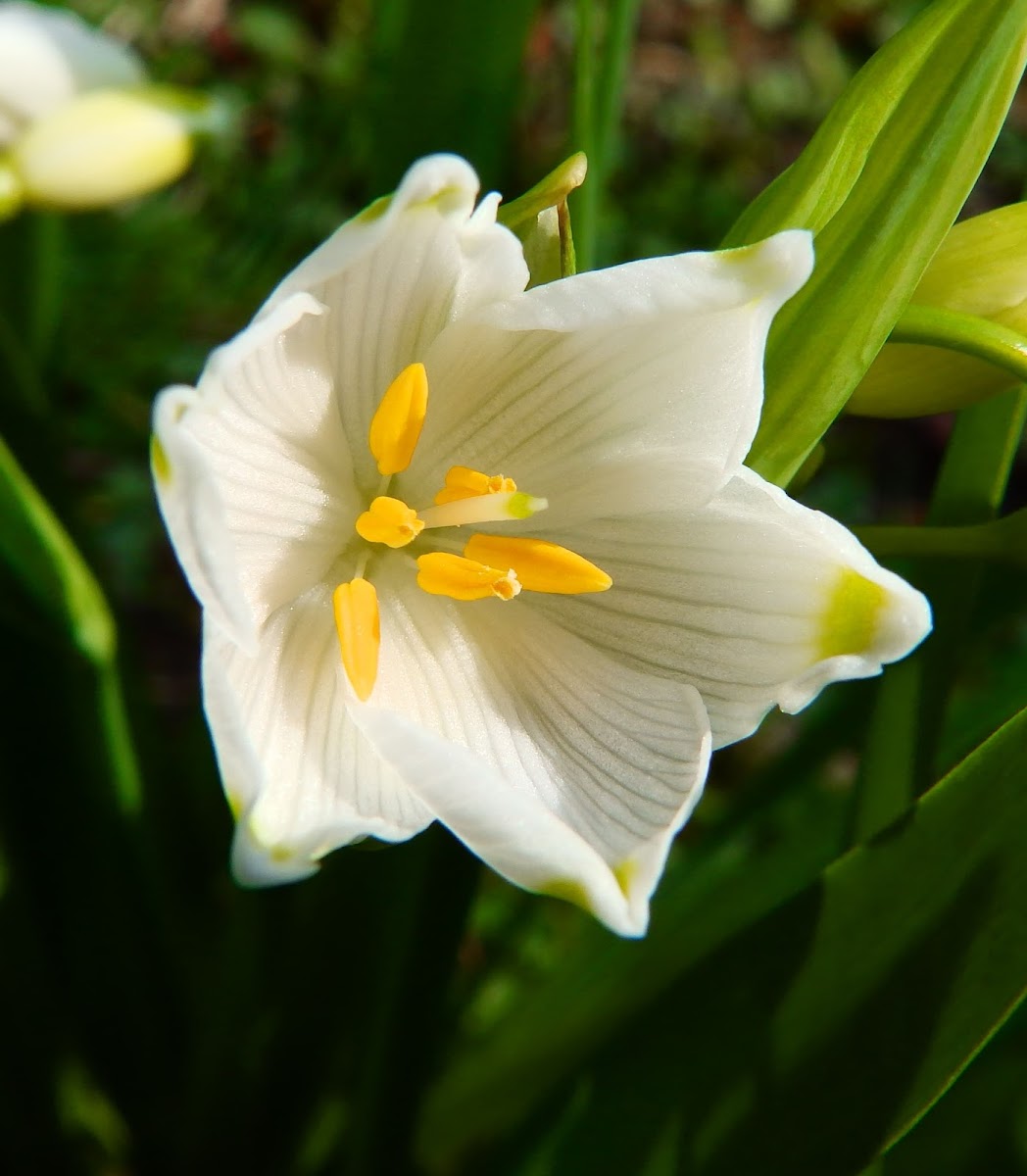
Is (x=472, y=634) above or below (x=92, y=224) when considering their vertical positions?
above

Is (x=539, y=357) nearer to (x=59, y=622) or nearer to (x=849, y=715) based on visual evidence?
(x=59, y=622)

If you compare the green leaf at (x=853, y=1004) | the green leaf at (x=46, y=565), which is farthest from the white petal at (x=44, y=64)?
the green leaf at (x=853, y=1004)

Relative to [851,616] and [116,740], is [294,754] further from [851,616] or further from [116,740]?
[116,740]

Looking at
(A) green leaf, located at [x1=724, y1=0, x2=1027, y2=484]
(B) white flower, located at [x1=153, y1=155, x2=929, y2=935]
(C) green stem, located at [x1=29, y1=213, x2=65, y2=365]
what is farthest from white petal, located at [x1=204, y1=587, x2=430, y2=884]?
(C) green stem, located at [x1=29, y1=213, x2=65, y2=365]

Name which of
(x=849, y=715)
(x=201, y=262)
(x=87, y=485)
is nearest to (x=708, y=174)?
(x=201, y=262)

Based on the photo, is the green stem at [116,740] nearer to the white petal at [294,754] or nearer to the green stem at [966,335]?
the white petal at [294,754]

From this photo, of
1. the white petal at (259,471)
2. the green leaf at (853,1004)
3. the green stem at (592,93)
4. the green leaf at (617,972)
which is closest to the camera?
the white petal at (259,471)
